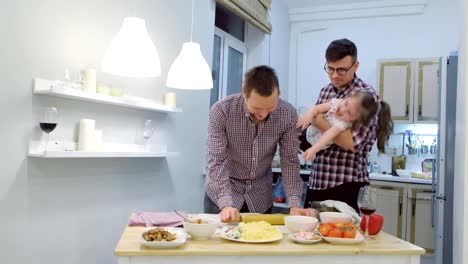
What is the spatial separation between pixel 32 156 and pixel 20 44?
47cm

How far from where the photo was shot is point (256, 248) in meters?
1.29

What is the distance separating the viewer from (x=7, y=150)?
1598 millimetres

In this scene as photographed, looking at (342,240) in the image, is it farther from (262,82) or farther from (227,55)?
(227,55)

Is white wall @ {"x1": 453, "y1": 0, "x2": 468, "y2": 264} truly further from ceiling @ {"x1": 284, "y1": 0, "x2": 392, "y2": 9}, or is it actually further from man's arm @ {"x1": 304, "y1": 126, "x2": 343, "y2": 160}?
ceiling @ {"x1": 284, "y1": 0, "x2": 392, "y2": 9}

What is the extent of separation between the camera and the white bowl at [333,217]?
155cm

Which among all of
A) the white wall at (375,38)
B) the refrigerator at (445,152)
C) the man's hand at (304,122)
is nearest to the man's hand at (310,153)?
the man's hand at (304,122)

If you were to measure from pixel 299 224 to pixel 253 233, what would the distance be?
0.20 m

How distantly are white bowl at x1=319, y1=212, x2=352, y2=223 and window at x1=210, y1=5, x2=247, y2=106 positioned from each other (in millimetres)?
2146

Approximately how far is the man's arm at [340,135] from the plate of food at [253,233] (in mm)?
453

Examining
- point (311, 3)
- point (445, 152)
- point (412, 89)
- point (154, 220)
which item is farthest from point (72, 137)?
point (311, 3)

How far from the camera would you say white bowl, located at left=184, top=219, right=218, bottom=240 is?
1.36 m

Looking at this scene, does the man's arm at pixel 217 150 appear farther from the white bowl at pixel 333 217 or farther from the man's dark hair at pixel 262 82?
the white bowl at pixel 333 217

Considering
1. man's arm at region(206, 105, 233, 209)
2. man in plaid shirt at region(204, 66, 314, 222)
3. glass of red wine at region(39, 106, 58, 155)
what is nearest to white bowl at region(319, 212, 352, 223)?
man in plaid shirt at region(204, 66, 314, 222)

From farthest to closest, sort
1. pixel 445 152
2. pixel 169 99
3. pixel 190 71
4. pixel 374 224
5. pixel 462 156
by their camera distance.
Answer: pixel 445 152
pixel 169 99
pixel 190 71
pixel 462 156
pixel 374 224
